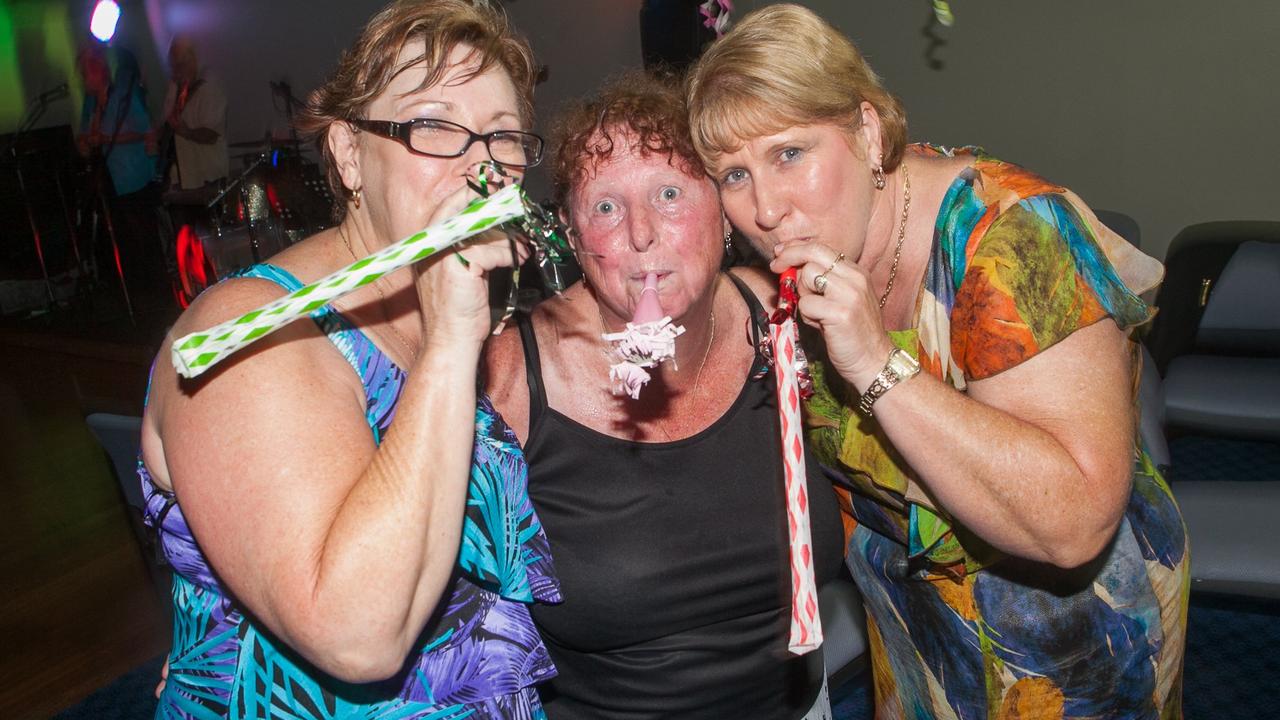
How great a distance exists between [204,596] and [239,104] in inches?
401

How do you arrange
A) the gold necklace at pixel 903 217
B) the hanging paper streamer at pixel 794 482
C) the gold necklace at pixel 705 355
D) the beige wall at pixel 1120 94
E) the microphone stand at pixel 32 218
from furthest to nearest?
the microphone stand at pixel 32 218
the beige wall at pixel 1120 94
the gold necklace at pixel 705 355
the gold necklace at pixel 903 217
the hanging paper streamer at pixel 794 482

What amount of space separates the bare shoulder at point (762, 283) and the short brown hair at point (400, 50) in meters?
0.78

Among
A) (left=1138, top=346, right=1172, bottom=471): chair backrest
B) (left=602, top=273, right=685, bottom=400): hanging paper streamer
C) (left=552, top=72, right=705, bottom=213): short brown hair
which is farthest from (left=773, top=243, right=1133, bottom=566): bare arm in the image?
(left=1138, top=346, right=1172, bottom=471): chair backrest

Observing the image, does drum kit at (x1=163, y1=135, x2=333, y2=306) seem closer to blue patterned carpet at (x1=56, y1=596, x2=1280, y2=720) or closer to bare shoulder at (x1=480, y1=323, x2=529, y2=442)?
blue patterned carpet at (x1=56, y1=596, x2=1280, y2=720)

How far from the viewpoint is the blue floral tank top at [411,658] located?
1.36 metres

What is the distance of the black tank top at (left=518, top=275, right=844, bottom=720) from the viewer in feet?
5.71

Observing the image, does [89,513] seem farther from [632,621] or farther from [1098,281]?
[1098,281]

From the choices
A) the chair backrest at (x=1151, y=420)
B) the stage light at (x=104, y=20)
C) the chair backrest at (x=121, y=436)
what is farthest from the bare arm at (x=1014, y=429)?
the stage light at (x=104, y=20)

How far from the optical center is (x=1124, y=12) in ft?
16.5

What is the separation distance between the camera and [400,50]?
1.43m

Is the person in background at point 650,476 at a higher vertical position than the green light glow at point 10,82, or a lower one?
lower

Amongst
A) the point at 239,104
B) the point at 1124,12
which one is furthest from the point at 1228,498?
the point at 239,104

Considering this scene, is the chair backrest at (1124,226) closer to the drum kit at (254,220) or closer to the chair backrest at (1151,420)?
the chair backrest at (1151,420)

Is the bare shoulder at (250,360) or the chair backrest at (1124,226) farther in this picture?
the chair backrest at (1124,226)
